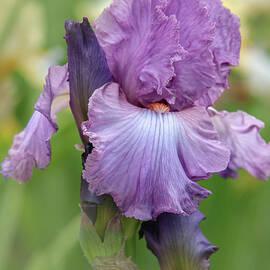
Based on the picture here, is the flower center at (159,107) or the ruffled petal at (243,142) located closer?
the flower center at (159,107)

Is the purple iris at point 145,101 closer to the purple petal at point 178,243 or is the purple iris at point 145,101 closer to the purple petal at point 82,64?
the purple petal at point 82,64

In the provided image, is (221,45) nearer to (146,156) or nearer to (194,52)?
(194,52)

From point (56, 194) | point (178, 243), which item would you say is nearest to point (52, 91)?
point (178, 243)

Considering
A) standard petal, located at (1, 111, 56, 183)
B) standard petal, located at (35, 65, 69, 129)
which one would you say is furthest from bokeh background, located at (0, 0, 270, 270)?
standard petal, located at (35, 65, 69, 129)

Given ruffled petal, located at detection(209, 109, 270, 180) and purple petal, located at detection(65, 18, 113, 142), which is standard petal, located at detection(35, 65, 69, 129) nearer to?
purple petal, located at detection(65, 18, 113, 142)

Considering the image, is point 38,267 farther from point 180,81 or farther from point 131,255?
point 180,81

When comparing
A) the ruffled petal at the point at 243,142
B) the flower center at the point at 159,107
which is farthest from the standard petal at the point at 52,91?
the ruffled petal at the point at 243,142

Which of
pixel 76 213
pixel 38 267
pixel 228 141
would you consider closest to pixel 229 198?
pixel 76 213
